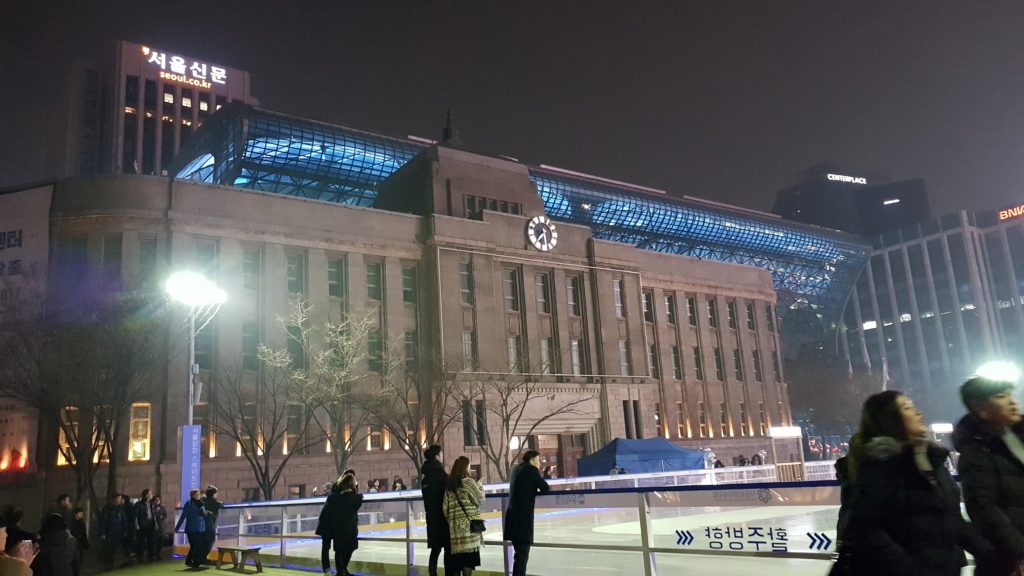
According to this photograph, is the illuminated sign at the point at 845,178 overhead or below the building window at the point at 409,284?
overhead

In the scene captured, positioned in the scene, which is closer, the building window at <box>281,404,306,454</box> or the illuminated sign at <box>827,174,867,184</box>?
the building window at <box>281,404,306,454</box>

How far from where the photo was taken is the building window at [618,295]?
5406cm

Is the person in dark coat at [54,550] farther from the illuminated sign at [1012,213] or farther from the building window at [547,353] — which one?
the illuminated sign at [1012,213]

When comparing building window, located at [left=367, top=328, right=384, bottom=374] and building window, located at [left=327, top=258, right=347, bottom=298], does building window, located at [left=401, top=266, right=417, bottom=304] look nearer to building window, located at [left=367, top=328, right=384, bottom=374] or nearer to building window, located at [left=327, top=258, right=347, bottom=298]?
building window, located at [left=367, top=328, right=384, bottom=374]

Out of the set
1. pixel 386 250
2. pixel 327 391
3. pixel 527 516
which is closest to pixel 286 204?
pixel 386 250

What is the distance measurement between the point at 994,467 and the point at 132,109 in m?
124

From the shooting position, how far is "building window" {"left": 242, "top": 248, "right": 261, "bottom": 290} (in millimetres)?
40688

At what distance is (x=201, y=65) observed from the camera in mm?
118812

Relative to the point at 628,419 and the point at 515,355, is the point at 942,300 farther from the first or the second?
the point at 515,355

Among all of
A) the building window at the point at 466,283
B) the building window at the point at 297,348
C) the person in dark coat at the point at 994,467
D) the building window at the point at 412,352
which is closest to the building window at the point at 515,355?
the building window at the point at 466,283

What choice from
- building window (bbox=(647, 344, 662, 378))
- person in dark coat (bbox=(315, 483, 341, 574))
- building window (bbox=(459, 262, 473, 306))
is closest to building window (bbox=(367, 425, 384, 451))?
building window (bbox=(459, 262, 473, 306))

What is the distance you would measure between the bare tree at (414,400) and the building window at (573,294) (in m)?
11.9

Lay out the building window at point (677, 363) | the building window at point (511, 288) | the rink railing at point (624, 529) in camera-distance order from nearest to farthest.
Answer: the rink railing at point (624, 529) < the building window at point (511, 288) < the building window at point (677, 363)

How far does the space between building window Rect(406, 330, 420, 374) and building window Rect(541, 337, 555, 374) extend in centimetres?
820
